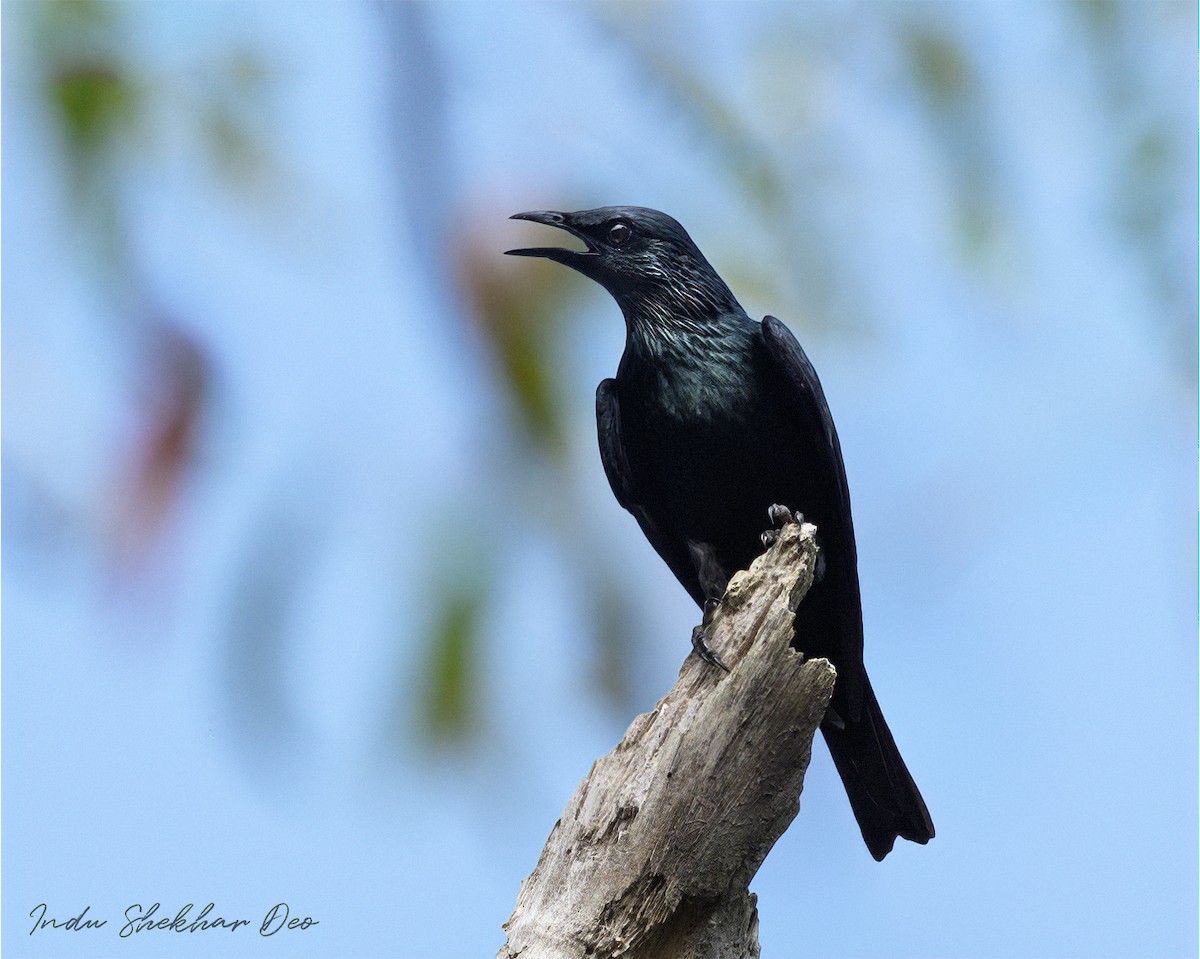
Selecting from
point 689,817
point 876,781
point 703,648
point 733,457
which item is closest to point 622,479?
point 733,457

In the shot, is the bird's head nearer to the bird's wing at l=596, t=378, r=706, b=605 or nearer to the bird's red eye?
the bird's red eye

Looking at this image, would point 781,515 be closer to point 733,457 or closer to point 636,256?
point 733,457

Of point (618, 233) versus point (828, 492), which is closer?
point (828, 492)

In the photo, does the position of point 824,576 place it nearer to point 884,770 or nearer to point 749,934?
point 884,770

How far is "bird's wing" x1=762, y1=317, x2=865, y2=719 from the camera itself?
4.32 metres

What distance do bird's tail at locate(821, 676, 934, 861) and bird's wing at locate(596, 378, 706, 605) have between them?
739mm

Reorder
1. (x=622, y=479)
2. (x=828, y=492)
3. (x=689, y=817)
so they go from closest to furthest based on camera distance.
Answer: (x=689, y=817)
(x=828, y=492)
(x=622, y=479)

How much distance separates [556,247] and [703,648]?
1823 millimetres

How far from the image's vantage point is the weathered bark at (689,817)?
3.38m

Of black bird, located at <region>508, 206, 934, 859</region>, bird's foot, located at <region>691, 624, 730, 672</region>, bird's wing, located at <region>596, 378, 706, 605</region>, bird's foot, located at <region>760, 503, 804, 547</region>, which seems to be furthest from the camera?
bird's wing, located at <region>596, 378, 706, 605</region>

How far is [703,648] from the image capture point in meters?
3.61

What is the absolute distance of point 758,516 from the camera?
4.45 meters

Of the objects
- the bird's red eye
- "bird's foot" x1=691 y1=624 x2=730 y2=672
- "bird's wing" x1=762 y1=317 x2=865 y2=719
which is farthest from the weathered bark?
the bird's red eye

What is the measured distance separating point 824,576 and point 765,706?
1121 mm
